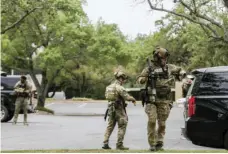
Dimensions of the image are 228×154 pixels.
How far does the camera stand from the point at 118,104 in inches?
Answer: 399

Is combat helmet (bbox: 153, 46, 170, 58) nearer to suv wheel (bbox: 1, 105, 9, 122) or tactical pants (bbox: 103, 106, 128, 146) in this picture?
tactical pants (bbox: 103, 106, 128, 146)

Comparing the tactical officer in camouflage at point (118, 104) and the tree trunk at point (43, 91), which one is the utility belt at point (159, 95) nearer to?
the tactical officer in camouflage at point (118, 104)

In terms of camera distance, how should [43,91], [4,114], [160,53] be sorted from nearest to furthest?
[160,53]
[4,114]
[43,91]

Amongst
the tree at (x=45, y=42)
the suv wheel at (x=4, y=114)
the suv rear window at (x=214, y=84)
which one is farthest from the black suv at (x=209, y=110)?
the tree at (x=45, y=42)

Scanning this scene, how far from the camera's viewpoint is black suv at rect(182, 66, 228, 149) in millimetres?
8758

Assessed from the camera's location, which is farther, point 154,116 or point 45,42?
point 45,42

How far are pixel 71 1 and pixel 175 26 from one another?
2574 cm

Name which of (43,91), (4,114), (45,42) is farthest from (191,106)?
(43,91)

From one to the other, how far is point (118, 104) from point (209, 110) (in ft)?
6.59

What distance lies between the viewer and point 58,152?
9141 millimetres

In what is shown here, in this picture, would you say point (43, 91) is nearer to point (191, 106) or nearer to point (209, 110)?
point (191, 106)

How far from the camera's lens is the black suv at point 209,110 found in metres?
8.76

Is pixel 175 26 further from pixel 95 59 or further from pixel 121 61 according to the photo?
pixel 95 59

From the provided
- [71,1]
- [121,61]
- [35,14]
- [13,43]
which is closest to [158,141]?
[71,1]
